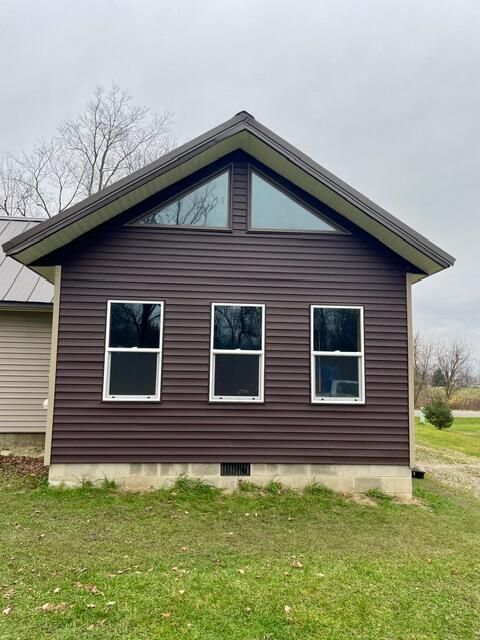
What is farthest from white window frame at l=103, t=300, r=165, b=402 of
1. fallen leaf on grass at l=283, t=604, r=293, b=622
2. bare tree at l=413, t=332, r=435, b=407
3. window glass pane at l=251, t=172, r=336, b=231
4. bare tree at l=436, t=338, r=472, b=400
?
bare tree at l=413, t=332, r=435, b=407

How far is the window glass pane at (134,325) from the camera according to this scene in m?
6.28

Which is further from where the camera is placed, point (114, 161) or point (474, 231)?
point (114, 161)

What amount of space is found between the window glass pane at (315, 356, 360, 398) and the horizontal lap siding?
531 centimetres

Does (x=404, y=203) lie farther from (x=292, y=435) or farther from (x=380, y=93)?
(x=292, y=435)

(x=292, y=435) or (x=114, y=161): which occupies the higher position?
(x=114, y=161)

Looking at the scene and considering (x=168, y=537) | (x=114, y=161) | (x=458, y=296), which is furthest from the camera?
(x=458, y=296)

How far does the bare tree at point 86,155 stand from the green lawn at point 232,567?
1636cm

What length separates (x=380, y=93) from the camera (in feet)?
45.5

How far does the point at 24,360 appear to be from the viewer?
8.36 meters

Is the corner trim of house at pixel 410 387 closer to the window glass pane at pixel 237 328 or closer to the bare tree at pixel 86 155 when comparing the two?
the window glass pane at pixel 237 328

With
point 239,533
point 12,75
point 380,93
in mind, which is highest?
point 12,75

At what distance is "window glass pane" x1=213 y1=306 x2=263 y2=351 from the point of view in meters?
6.42

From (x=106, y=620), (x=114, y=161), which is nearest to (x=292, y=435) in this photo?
(x=106, y=620)

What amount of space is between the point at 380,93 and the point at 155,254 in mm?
11415
